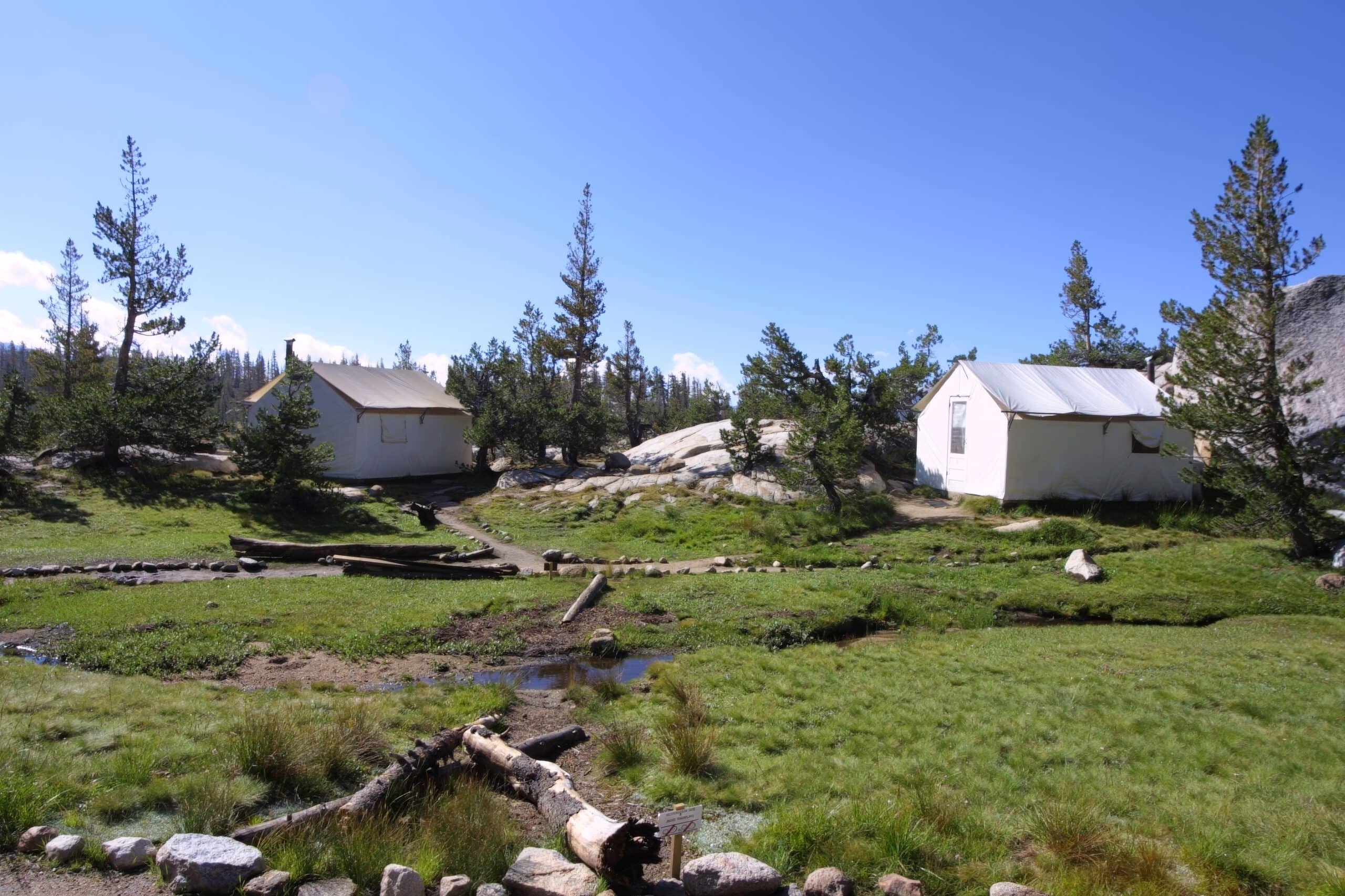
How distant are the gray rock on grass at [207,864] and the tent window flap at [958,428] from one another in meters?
24.7

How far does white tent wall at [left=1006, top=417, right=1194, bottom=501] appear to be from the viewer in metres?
23.4

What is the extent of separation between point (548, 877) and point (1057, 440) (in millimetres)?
23416

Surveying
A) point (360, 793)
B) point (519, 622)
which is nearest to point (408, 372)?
point (519, 622)

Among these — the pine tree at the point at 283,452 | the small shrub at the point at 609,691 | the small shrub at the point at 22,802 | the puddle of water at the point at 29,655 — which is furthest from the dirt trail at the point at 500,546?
the small shrub at the point at 22,802

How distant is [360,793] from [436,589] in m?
9.60

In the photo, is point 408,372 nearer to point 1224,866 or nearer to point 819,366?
point 819,366

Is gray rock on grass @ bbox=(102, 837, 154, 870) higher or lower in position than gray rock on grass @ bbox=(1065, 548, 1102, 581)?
lower

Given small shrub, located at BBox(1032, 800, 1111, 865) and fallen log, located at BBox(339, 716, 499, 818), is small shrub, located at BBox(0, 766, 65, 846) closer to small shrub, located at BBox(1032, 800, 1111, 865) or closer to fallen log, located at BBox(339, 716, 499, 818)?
fallen log, located at BBox(339, 716, 499, 818)

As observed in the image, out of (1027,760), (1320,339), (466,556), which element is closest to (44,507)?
(466,556)

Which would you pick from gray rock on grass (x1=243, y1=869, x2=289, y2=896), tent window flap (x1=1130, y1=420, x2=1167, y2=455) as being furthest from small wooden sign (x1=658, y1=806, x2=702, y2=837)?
tent window flap (x1=1130, y1=420, x2=1167, y2=455)

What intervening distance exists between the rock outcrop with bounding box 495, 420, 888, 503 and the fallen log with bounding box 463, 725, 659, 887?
17698 millimetres

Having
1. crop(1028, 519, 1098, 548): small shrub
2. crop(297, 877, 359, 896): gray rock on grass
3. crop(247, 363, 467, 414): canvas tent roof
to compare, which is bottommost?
crop(297, 877, 359, 896): gray rock on grass

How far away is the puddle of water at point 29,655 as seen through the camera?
9531 millimetres

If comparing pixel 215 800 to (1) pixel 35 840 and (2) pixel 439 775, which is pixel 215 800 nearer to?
(1) pixel 35 840
